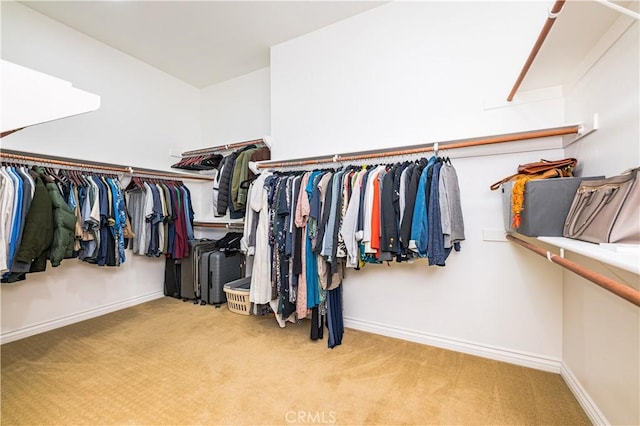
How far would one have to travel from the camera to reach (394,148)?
2.18m

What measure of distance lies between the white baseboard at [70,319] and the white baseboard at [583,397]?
4001 mm

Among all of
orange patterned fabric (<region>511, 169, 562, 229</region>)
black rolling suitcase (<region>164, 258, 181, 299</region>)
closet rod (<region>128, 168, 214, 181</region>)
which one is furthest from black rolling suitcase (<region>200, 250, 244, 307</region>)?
orange patterned fabric (<region>511, 169, 562, 229</region>)

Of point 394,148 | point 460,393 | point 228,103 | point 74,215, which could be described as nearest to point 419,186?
point 394,148

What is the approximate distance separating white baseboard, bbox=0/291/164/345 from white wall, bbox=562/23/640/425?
13.2 feet

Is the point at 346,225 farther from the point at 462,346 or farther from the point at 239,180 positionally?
the point at 239,180

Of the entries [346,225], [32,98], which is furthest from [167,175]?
[32,98]

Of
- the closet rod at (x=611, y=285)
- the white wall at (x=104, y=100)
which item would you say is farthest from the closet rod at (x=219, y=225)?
the closet rod at (x=611, y=285)

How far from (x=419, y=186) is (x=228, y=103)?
2970mm

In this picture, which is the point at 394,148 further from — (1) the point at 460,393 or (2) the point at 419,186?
(1) the point at 460,393

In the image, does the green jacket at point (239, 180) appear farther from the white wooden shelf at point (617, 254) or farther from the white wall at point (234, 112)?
the white wooden shelf at point (617, 254)

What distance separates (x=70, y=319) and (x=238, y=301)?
160 cm

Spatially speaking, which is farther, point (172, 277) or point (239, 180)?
point (172, 277)

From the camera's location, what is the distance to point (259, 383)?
178 centimetres

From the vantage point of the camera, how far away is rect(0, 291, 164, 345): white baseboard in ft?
7.82
